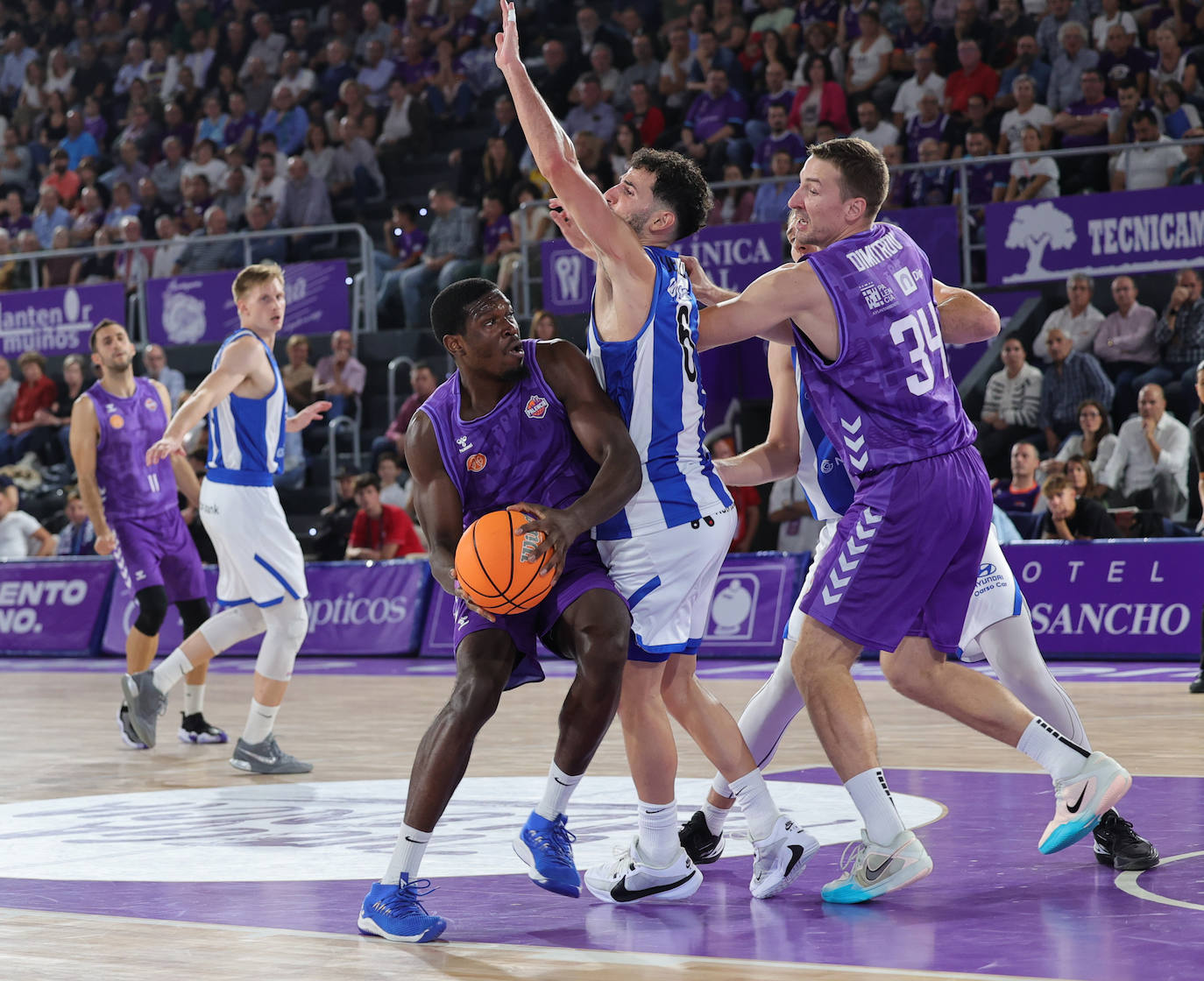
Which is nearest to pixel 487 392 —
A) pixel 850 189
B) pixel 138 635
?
pixel 850 189

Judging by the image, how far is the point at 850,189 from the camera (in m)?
4.92

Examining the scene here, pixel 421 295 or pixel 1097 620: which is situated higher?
pixel 421 295

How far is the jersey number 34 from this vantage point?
4.75m

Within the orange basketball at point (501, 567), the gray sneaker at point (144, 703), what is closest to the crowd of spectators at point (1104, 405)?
the gray sneaker at point (144, 703)

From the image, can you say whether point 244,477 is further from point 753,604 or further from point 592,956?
point 753,604

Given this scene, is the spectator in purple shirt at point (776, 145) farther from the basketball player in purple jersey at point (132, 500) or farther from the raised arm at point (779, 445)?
the raised arm at point (779, 445)

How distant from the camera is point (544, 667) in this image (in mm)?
13617

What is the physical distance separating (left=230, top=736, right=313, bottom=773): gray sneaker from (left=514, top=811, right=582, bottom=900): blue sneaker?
10.9 ft

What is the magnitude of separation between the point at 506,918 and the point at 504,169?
14.3 m

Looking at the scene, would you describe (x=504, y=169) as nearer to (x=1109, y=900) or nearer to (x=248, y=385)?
(x=248, y=385)

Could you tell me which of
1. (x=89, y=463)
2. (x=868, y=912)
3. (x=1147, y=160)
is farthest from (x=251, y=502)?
(x=1147, y=160)

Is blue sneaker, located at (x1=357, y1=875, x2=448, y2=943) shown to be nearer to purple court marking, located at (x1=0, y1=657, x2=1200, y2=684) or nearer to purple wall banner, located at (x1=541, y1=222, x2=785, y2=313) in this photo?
purple court marking, located at (x1=0, y1=657, x2=1200, y2=684)

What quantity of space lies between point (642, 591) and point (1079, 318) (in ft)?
32.6

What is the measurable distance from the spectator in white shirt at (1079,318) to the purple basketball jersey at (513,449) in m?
9.58
